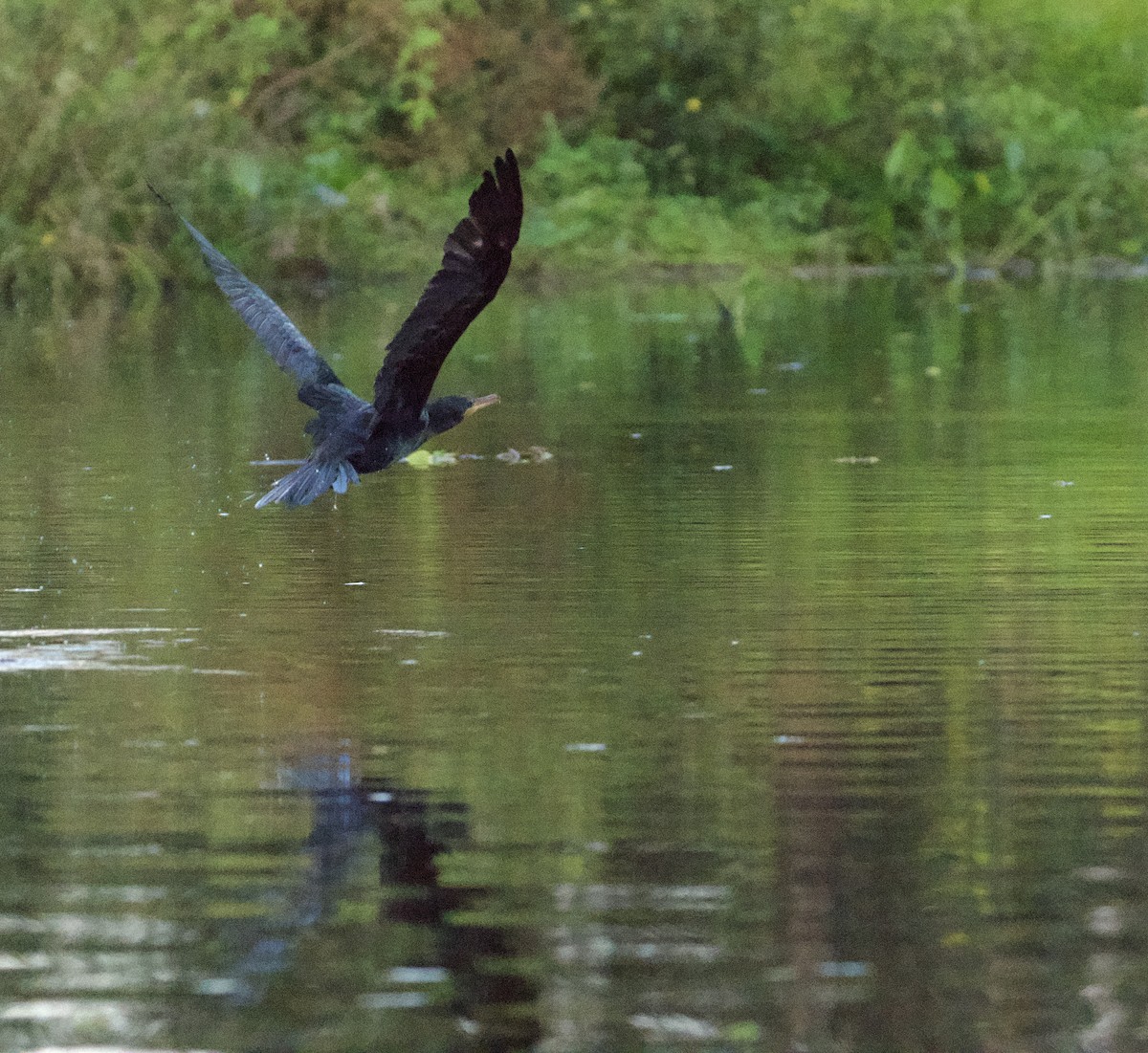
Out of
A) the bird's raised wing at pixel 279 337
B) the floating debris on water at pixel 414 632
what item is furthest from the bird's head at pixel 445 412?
the floating debris on water at pixel 414 632

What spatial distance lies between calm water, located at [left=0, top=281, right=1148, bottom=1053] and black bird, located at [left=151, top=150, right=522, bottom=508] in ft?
1.72

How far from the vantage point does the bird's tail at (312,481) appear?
391 inches

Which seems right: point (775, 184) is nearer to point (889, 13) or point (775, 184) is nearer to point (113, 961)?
point (889, 13)

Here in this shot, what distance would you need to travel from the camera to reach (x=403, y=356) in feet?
32.2

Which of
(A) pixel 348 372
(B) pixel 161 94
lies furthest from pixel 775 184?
(A) pixel 348 372

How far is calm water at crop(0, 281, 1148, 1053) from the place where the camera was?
566 centimetres

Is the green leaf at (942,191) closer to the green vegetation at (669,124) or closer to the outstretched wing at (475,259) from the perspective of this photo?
the green vegetation at (669,124)

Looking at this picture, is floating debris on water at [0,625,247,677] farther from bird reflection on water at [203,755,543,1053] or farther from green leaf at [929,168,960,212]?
green leaf at [929,168,960,212]

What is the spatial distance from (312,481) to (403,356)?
0.54m

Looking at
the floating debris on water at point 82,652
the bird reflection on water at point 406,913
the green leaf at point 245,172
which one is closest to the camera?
the bird reflection on water at point 406,913

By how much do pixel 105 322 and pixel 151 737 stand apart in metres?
22.2

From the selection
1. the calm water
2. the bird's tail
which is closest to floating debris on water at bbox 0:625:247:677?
the calm water

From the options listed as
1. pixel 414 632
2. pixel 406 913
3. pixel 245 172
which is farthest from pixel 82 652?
pixel 245 172

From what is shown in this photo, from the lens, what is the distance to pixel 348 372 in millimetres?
21812
